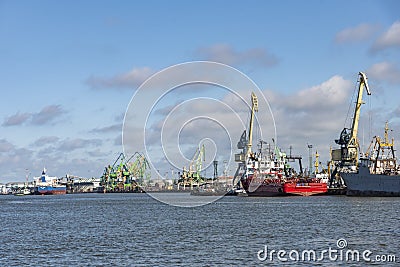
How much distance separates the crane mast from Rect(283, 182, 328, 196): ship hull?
9720 mm

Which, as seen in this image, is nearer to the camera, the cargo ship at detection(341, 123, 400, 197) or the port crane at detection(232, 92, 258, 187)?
Answer: the cargo ship at detection(341, 123, 400, 197)

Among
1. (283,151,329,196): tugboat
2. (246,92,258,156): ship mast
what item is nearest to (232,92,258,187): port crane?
(246,92,258,156): ship mast

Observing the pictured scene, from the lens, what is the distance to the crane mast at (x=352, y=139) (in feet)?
557

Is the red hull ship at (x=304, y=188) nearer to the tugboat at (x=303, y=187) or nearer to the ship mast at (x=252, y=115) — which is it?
the tugboat at (x=303, y=187)

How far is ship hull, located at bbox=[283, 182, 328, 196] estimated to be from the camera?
160 metres

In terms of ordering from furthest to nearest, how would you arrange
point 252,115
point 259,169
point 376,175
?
point 252,115, point 259,169, point 376,175

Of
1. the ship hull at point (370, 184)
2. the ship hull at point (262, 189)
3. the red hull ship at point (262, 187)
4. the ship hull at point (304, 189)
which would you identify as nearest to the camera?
the ship hull at point (370, 184)

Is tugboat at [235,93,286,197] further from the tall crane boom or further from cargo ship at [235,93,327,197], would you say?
the tall crane boom

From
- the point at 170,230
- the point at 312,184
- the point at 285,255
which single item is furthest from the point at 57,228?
the point at 312,184

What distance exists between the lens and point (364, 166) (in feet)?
498

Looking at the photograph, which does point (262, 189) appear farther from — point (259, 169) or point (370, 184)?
point (370, 184)

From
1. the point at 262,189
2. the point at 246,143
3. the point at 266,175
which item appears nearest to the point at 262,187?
the point at 262,189

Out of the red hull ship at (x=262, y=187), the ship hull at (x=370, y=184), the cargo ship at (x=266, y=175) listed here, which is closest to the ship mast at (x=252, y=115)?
the cargo ship at (x=266, y=175)

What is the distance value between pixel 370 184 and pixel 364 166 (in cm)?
549
